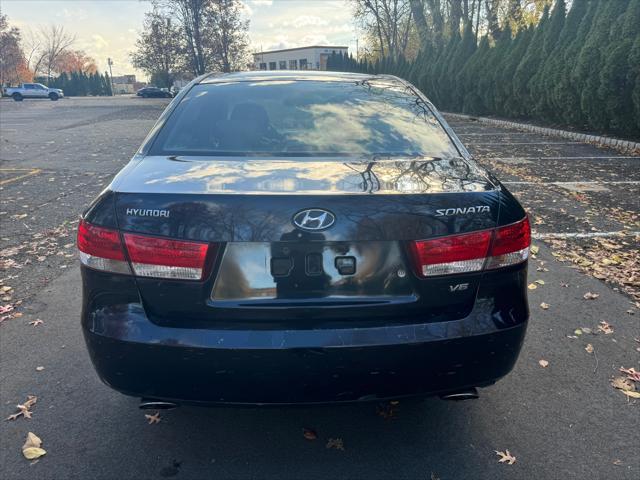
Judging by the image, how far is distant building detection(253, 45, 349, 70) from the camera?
91.1 metres

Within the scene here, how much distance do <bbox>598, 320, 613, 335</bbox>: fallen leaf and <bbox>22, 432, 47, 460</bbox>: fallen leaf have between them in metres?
3.43

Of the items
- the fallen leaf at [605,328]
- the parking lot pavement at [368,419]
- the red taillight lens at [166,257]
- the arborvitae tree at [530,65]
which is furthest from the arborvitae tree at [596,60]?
the red taillight lens at [166,257]

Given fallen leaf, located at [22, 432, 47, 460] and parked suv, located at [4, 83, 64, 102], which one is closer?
fallen leaf, located at [22, 432, 47, 460]

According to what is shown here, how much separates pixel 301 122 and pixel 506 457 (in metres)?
1.96

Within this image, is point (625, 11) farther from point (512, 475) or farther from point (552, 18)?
point (512, 475)

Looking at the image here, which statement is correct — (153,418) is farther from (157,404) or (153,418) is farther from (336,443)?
(336,443)

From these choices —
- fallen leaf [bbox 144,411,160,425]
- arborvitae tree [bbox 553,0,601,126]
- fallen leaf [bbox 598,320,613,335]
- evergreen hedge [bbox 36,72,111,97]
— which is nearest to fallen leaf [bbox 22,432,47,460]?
fallen leaf [bbox 144,411,160,425]

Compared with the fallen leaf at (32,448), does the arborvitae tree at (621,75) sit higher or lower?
higher

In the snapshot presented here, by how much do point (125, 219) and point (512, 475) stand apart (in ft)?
6.39

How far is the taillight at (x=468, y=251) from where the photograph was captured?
6.61 feet

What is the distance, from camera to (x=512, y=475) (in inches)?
90.2

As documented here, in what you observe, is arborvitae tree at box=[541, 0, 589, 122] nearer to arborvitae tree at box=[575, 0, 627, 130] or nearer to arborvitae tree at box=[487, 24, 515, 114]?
arborvitae tree at box=[575, 0, 627, 130]

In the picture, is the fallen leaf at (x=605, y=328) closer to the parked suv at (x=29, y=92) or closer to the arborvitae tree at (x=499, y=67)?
the arborvitae tree at (x=499, y=67)

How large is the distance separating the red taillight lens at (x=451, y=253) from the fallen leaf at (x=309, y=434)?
3.46 feet
